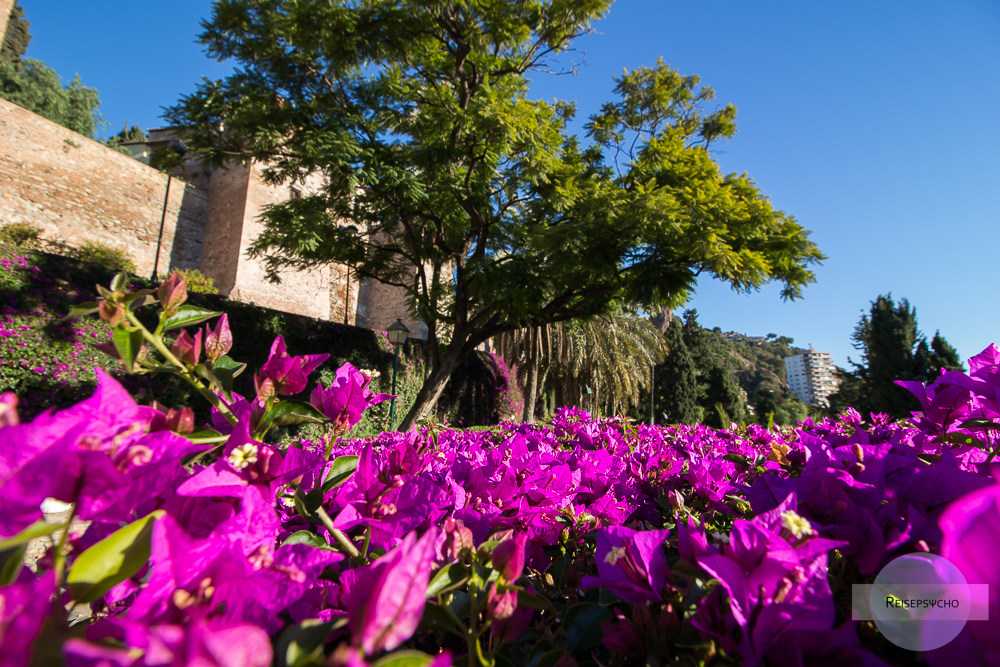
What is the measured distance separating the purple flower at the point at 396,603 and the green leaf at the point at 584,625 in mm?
224

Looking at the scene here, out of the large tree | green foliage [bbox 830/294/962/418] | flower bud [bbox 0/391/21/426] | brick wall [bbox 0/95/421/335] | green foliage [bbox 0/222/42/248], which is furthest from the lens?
green foliage [bbox 830/294/962/418]

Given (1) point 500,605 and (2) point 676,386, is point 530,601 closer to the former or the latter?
(1) point 500,605

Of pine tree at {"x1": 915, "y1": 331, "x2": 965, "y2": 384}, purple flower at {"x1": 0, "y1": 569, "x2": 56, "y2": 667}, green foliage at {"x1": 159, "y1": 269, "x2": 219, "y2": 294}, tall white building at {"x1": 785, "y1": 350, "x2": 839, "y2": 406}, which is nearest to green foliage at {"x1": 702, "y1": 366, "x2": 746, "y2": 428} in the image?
pine tree at {"x1": 915, "y1": 331, "x2": 965, "y2": 384}

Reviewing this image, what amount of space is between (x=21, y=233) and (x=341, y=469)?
63.0 feet

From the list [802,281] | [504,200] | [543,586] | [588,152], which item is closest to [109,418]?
[543,586]

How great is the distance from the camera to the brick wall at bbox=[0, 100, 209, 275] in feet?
47.5

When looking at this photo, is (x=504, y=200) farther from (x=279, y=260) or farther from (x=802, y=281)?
(x=802, y=281)

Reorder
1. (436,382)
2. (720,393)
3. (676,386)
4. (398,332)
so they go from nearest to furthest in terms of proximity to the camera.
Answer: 1. (436,382)
2. (398,332)
3. (676,386)
4. (720,393)

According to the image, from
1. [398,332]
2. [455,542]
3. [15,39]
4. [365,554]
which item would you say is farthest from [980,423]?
[15,39]

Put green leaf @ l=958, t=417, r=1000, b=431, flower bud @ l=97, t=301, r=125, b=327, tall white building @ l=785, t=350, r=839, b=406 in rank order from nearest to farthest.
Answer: flower bud @ l=97, t=301, r=125, b=327 < green leaf @ l=958, t=417, r=1000, b=431 < tall white building @ l=785, t=350, r=839, b=406

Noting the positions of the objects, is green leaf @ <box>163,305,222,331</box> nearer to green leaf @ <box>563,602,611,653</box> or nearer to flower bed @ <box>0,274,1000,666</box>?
flower bed @ <box>0,274,1000,666</box>

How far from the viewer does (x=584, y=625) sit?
1.65 ft

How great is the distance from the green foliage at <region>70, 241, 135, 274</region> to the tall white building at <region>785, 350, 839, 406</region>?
110m

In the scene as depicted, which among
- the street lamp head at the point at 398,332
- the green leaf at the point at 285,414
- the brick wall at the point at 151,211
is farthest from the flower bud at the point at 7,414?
the brick wall at the point at 151,211
